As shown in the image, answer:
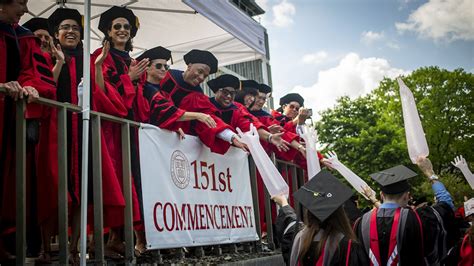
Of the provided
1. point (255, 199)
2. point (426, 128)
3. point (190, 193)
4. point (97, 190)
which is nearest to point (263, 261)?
point (255, 199)

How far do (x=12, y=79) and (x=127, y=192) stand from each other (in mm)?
1350

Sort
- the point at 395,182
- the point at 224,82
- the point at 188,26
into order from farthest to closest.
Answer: the point at 188,26, the point at 224,82, the point at 395,182

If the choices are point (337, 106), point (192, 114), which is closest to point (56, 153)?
point (192, 114)

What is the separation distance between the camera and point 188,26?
7363mm

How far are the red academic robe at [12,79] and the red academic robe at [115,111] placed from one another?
1.98ft

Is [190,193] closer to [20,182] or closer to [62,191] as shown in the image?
[62,191]

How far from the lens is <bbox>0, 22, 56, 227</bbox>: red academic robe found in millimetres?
3846

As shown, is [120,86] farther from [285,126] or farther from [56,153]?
[285,126]

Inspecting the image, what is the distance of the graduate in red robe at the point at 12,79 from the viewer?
12.6 feet

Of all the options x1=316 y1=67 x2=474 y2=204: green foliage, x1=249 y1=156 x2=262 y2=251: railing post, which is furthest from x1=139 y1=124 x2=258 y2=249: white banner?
x1=316 y1=67 x2=474 y2=204: green foliage

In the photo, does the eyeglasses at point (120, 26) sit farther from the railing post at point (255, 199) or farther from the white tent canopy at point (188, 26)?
the railing post at point (255, 199)

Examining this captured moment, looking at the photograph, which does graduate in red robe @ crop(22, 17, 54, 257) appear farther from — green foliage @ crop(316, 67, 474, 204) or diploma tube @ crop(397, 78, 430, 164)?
green foliage @ crop(316, 67, 474, 204)

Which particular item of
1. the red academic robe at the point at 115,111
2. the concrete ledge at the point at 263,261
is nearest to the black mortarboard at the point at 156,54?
the red academic robe at the point at 115,111

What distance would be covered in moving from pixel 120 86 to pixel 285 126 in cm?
379
